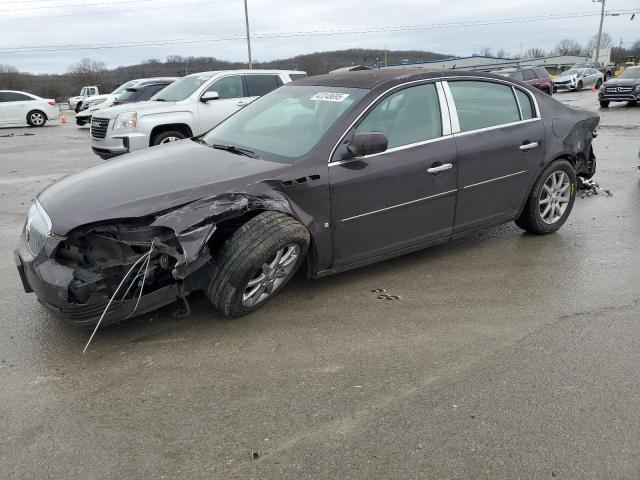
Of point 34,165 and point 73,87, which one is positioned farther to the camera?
point 73,87

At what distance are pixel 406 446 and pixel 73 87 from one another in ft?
232

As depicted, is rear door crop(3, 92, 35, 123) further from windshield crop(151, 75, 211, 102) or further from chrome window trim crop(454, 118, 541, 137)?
chrome window trim crop(454, 118, 541, 137)

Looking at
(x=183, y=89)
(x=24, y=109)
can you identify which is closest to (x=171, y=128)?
(x=183, y=89)

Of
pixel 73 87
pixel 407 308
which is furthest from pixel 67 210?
pixel 73 87

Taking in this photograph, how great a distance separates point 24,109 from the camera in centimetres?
2220

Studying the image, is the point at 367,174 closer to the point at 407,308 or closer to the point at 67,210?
the point at 407,308

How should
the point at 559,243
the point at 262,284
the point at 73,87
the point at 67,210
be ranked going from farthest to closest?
1. the point at 73,87
2. the point at 559,243
3. the point at 262,284
4. the point at 67,210

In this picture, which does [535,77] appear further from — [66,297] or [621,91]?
[66,297]

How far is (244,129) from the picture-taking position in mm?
4887

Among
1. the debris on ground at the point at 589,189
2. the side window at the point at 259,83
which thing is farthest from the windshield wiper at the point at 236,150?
the side window at the point at 259,83

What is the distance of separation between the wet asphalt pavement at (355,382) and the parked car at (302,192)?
0.35 meters

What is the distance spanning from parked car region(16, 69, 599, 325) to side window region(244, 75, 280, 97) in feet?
21.3

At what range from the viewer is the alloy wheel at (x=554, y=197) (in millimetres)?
5422

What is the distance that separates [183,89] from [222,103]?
0.98m
